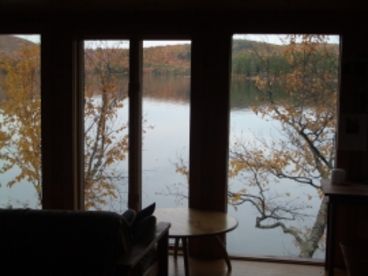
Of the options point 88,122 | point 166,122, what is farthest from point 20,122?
point 166,122

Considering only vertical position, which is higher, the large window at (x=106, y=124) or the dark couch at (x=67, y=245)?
the large window at (x=106, y=124)

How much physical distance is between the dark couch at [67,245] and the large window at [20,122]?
6.56ft

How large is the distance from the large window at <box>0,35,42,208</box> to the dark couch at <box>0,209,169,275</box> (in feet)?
6.56

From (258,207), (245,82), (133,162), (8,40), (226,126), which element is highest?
(8,40)

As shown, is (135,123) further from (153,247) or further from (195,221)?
(153,247)

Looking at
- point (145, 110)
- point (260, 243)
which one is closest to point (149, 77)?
point (145, 110)

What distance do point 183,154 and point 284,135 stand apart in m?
0.92

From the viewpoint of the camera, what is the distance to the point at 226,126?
450 centimetres

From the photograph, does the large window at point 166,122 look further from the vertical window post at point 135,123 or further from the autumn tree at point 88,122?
the autumn tree at point 88,122

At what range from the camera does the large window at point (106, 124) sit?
4.70 meters

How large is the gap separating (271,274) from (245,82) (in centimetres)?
166

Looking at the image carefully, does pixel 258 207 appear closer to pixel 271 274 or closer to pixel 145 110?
pixel 271 274

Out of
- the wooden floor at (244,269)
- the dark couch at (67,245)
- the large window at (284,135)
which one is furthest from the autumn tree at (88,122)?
the dark couch at (67,245)

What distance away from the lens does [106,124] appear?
4754 mm
